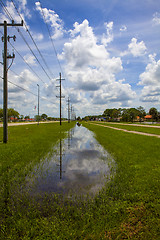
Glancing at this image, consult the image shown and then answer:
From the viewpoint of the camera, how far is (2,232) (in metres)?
2.98

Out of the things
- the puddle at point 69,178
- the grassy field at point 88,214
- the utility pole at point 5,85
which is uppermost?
the utility pole at point 5,85

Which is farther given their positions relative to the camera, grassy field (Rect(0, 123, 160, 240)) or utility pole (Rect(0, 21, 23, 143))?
utility pole (Rect(0, 21, 23, 143))

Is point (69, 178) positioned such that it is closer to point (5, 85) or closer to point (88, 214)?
point (88, 214)

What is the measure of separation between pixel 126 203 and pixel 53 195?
2.37 meters

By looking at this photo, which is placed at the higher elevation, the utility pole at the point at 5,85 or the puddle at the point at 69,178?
the utility pole at the point at 5,85

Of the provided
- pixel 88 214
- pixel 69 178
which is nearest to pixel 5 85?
pixel 69 178

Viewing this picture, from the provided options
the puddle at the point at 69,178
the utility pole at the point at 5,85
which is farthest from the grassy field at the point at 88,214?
the utility pole at the point at 5,85

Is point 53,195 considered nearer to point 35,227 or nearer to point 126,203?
point 35,227

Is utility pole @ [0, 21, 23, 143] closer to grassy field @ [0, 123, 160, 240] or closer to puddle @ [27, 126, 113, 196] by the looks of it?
puddle @ [27, 126, 113, 196]

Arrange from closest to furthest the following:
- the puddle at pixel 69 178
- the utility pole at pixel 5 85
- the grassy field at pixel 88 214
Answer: the grassy field at pixel 88 214
the puddle at pixel 69 178
the utility pole at pixel 5 85

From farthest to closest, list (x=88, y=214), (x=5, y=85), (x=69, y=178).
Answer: (x=5, y=85)
(x=69, y=178)
(x=88, y=214)

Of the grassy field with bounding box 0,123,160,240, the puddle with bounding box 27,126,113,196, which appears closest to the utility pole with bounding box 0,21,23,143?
the puddle with bounding box 27,126,113,196

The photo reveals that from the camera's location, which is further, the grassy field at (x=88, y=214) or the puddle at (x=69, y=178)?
the puddle at (x=69, y=178)

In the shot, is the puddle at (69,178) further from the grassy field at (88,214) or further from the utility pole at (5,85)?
the utility pole at (5,85)
